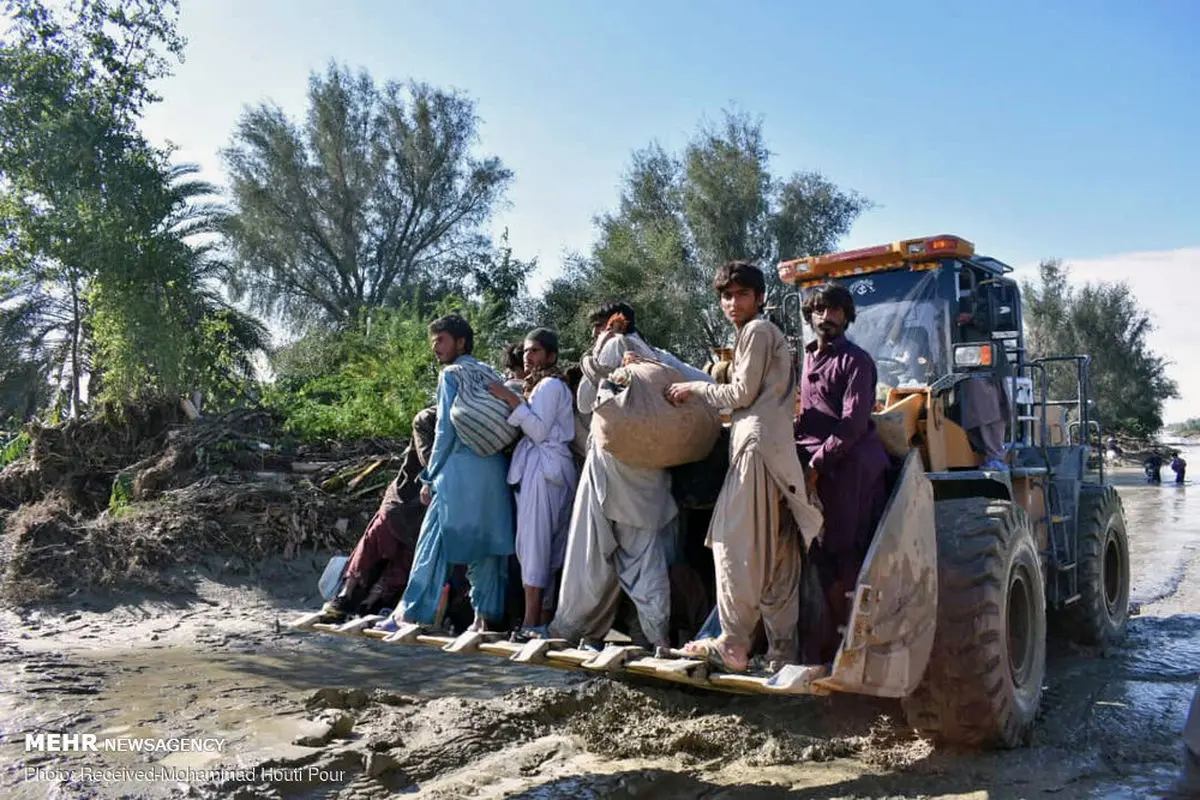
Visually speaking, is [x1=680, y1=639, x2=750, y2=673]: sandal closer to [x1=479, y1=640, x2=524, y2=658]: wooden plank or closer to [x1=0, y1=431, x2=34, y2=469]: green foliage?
[x1=479, y1=640, x2=524, y2=658]: wooden plank

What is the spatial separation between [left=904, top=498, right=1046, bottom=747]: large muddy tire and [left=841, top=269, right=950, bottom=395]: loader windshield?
1.65 metres

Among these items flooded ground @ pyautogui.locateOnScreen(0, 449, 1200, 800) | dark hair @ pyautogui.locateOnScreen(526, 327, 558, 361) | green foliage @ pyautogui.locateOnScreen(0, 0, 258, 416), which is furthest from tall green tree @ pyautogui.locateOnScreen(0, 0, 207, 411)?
dark hair @ pyautogui.locateOnScreen(526, 327, 558, 361)

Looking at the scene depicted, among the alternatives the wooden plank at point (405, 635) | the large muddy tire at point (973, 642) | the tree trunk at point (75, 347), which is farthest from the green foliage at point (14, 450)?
the large muddy tire at point (973, 642)

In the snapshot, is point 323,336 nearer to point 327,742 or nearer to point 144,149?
point 144,149

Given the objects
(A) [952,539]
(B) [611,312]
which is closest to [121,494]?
(B) [611,312]

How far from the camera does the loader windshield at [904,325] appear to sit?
246 inches

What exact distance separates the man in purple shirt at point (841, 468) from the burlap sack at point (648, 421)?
1.64ft

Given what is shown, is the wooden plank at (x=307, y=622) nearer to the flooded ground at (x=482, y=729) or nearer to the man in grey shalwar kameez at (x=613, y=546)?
the flooded ground at (x=482, y=729)

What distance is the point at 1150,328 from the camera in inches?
1938

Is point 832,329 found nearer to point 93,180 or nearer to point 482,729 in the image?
point 482,729

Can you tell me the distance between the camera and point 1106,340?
4894 centimetres

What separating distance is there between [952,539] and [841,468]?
0.78 metres

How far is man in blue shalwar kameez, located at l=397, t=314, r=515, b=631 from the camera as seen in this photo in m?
4.85

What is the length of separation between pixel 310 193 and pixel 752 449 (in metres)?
25.9
